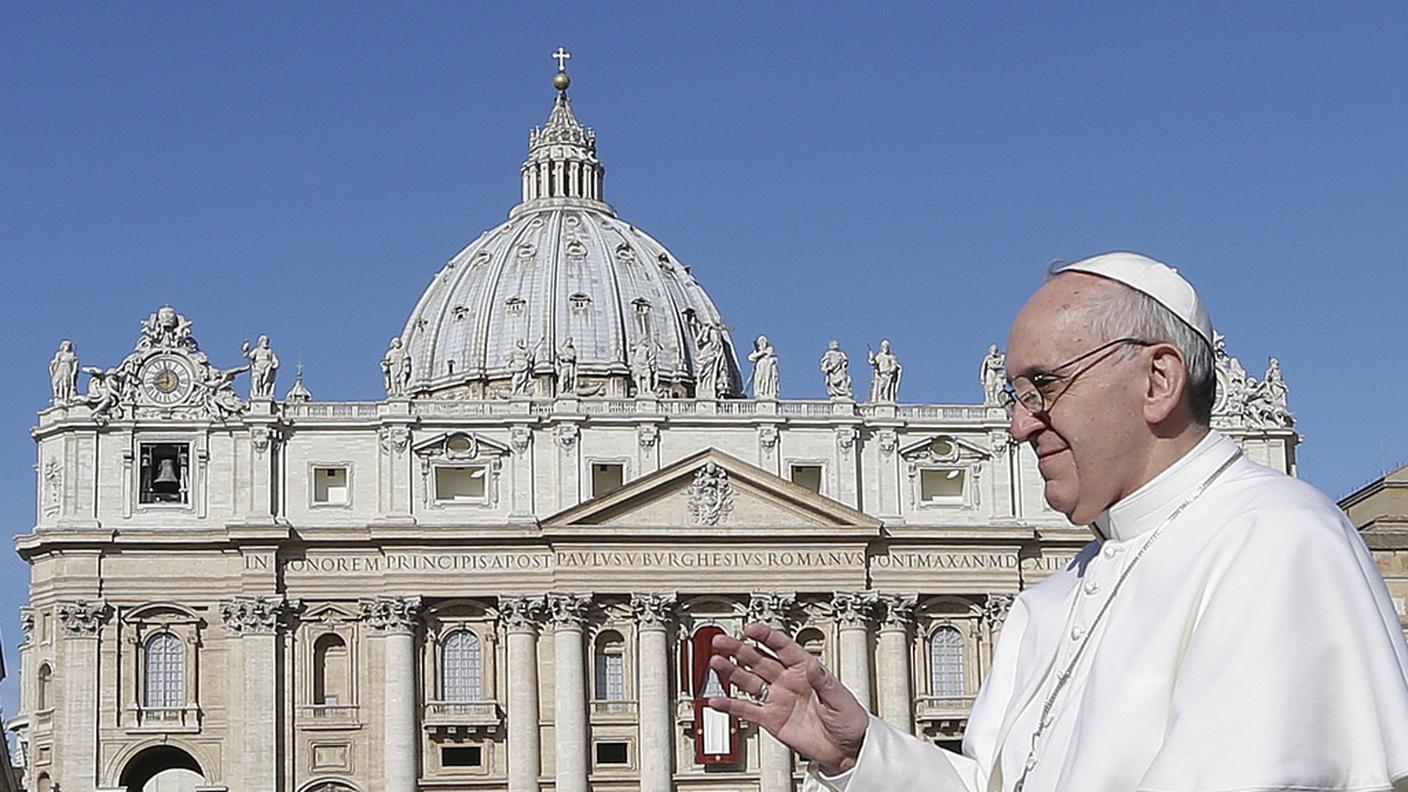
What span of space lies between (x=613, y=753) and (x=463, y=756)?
3.50 metres

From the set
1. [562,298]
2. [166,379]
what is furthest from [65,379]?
[562,298]

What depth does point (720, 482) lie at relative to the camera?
5594cm

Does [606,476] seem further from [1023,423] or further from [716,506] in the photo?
[1023,423]

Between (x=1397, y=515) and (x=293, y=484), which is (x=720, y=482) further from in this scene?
(x=1397, y=515)

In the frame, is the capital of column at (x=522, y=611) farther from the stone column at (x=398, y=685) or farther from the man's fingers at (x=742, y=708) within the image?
the man's fingers at (x=742, y=708)

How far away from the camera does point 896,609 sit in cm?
5709

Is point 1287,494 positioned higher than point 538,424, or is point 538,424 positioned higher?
point 538,424

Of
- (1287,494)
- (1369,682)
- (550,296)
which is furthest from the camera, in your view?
(550,296)

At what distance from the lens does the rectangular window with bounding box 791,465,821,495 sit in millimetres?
57938

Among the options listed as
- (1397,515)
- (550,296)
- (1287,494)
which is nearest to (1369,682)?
(1287,494)

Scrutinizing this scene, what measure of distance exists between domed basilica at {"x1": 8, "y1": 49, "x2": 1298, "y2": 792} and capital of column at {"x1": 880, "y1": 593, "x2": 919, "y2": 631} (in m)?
0.09

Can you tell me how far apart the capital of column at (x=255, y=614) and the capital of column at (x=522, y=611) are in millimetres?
5199

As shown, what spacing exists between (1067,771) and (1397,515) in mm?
33347

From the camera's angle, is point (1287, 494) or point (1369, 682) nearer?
point (1369, 682)
